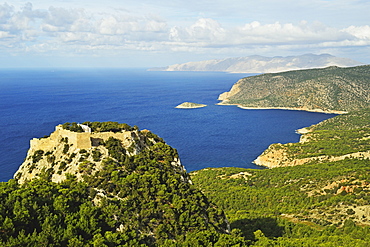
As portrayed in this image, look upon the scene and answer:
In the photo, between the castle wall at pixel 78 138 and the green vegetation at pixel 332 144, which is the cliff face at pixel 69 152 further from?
the green vegetation at pixel 332 144

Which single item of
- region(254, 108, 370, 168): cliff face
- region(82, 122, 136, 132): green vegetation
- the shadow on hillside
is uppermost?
region(82, 122, 136, 132): green vegetation

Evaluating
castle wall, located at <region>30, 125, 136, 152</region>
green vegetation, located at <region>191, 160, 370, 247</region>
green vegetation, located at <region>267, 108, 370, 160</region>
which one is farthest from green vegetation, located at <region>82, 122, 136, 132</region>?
green vegetation, located at <region>267, 108, 370, 160</region>

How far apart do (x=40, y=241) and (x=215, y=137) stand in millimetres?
115180

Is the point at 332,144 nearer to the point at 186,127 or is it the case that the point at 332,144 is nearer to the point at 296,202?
the point at 296,202

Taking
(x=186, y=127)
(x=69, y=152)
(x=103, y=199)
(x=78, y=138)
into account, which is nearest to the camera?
(x=103, y=199)

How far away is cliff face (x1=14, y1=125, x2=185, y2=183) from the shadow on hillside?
1783 centimetres

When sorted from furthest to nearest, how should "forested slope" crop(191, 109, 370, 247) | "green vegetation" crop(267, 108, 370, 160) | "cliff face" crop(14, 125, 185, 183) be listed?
"green vegetation" crop(267, 108, 370, 160), "forested slope" crop(191, 109, 370, 247), "cliff face" crop(14, 125, 185, 183)

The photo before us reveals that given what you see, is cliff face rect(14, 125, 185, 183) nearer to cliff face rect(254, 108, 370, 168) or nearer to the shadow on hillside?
the shadow on hillside

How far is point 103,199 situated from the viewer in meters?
30.2

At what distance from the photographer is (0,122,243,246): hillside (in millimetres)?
24516

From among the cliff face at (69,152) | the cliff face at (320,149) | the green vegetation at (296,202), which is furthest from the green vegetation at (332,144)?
the cliff face at (69,152)

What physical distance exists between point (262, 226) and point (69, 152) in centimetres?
2874

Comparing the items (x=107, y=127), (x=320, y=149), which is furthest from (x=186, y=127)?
(x=107, y=127)

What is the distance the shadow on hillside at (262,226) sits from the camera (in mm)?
43750
